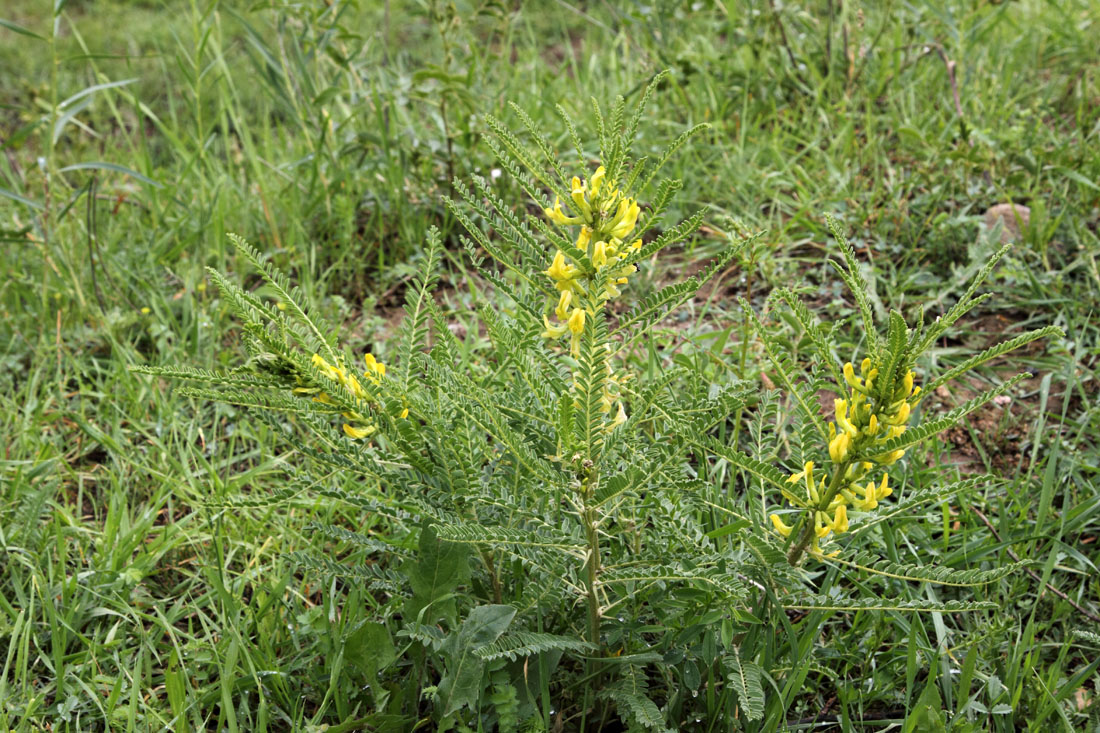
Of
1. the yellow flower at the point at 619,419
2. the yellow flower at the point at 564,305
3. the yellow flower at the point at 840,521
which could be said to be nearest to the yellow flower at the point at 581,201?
the yellow flower at the point at 564,305

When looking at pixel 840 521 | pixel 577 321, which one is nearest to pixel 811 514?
pixel 840 521

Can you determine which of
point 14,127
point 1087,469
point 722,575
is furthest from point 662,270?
point 14,127

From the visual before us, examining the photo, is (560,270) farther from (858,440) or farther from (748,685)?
(748,685)

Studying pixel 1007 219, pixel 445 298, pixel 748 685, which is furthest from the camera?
pixel 1007 219

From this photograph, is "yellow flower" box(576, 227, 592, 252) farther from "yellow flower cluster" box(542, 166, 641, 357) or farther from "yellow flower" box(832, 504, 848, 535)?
"yellow flower" box(832, 504, 848, 535)

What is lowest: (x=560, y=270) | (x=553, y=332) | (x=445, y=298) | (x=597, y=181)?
(x=445, y=298)

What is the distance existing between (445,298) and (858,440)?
150cm

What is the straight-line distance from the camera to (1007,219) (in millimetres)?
2592

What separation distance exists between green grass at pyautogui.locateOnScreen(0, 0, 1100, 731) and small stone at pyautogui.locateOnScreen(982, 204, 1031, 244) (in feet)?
0.19

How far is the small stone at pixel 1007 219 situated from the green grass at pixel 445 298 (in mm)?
57

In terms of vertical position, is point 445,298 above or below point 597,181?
below

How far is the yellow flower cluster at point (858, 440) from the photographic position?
3.77 feet

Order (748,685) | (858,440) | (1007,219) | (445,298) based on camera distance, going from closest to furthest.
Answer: (858,440)
(748,685)
(445,298)
(1007,219)

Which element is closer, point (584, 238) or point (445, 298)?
point (584, 238)
